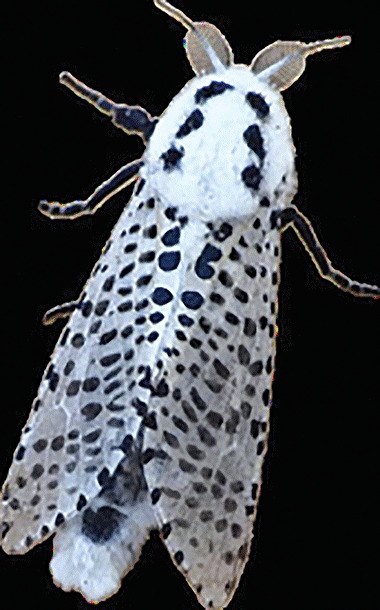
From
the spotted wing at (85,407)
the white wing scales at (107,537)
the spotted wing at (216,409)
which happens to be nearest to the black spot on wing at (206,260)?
the spotted wing at (216,409)

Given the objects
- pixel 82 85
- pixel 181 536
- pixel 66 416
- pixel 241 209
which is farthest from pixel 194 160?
pixel 181 536

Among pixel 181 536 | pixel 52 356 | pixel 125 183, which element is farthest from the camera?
pixel 125 183

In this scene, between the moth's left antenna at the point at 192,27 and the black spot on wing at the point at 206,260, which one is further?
the moth's left antenna at the point at 192,27

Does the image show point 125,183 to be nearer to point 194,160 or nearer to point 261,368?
point 194,160

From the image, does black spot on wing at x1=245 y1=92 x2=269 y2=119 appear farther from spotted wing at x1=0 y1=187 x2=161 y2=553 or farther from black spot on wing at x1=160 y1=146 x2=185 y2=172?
spotted wing at x1=0 y1=187 x2=161 y2=553

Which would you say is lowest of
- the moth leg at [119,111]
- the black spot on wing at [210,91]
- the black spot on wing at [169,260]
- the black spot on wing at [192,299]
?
the black spot on wing at [192,299]

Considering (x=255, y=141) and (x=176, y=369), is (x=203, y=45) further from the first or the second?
(x=176, y=369)

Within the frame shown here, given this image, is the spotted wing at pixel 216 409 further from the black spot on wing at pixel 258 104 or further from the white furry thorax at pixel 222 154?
the black spot on wing at pixel 258 104

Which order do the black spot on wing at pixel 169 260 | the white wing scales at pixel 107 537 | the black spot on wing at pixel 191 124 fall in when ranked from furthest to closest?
the black spot on wing at pixel 191 124, the black spot on wing at pixel 169 260, the white wing scales at pixel 107 537
